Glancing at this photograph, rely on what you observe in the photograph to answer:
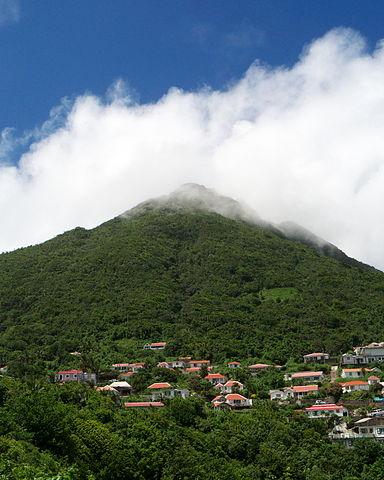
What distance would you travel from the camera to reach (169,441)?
42312 mm

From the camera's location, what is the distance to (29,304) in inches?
3693

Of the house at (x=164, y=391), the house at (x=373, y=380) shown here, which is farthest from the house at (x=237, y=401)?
the house at (x=373, y=380)

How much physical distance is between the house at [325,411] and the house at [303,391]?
445cm

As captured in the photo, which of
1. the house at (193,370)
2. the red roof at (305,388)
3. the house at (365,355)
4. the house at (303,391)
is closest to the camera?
the house at (303,391)

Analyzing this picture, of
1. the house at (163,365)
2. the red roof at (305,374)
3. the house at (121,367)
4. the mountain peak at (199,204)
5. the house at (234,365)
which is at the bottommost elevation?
the red roof at (305,374)

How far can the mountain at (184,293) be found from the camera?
261 feet

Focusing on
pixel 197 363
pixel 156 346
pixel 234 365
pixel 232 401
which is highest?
pixel 156 346

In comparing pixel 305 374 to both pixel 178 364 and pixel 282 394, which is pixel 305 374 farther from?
pixel 178 364

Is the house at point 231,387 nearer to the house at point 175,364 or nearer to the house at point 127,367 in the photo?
the house at point 175,364

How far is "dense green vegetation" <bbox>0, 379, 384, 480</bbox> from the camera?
109 ft

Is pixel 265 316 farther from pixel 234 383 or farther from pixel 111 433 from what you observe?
pixel 111 433

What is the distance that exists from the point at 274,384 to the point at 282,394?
10.5ft

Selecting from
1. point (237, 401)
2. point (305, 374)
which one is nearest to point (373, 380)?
point (305, 374)

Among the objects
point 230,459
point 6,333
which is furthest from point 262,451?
point 6,333
